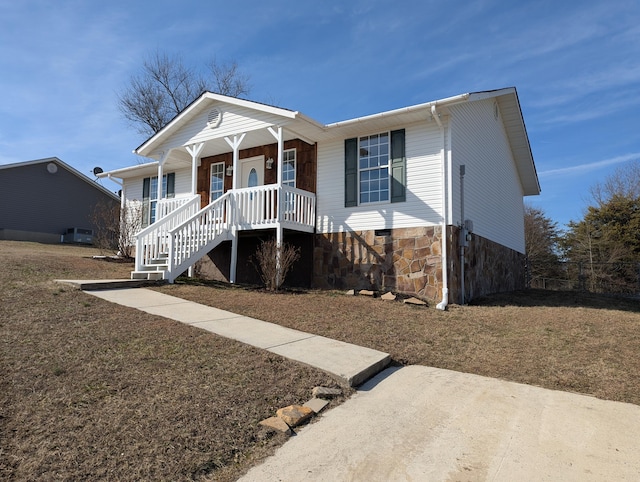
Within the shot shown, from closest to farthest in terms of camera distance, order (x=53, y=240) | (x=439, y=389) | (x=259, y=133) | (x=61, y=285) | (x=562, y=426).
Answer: (x=562, y=426), (x=439, y=389), (x=61, y=285), (x=259, y=133), (x=53, y=240)

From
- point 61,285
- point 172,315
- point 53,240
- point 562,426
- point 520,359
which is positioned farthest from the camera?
point 53,240

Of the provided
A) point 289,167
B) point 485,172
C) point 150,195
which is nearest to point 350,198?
point 289,167

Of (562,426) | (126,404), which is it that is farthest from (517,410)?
(126,404)

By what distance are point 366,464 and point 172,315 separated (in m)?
4.26

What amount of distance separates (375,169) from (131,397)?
311 inches

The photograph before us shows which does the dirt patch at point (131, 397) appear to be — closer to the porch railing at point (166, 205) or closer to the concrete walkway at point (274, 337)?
the concrete walkway at point (274, 337)

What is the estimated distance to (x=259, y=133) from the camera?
35.9 feet

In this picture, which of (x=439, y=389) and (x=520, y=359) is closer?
(x=439, y=389)

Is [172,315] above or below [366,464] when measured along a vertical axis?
above

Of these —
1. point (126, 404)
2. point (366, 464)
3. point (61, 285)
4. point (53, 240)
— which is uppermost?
point (53, 240)

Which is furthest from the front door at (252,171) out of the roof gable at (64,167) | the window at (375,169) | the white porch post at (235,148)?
the roof gable at (64,167)

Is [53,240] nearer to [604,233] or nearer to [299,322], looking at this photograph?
[299,322]

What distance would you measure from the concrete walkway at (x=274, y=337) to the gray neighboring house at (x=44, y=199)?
17.1 metres

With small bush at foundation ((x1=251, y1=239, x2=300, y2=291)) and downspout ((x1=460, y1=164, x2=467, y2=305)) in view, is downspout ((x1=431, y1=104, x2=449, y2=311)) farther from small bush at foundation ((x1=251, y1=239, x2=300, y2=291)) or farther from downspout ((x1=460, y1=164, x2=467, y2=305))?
small bush at foundation ((x1=251, y1=239, x2=300, y2=291))
